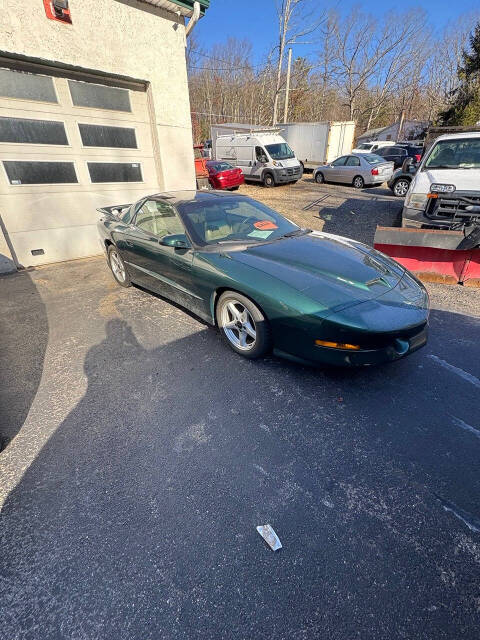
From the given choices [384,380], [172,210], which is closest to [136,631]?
[384,380]

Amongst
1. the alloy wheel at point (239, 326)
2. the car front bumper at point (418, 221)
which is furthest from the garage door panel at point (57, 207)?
the car front bumper at point (418, 221)

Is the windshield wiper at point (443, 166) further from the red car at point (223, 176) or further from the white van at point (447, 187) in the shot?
the red car at point (223, 176)

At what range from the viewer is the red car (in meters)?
12.6

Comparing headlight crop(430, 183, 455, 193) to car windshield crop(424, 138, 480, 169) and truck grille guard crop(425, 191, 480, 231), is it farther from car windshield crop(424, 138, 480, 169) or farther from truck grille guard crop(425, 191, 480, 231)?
car windshield crop(424, 138, 480, 169)

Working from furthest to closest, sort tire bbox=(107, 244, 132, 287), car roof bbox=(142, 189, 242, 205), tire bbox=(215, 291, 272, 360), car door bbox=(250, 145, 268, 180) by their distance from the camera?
car door bbox=(250, 145, 268, 180) < tire bbox=(107, 244, 132, 287) < car roof bbox=(142, 189, 242, 205) < tire bbox=(215, 291, 272, 360)

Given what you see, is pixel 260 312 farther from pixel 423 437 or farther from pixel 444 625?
pixel 444 625

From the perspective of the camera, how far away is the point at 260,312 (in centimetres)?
257

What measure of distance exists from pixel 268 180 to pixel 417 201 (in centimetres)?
971

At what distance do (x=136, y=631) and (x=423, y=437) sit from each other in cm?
192

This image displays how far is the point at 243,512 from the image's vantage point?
1674 millimetres

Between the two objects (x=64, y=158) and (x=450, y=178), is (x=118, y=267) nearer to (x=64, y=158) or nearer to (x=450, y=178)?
(x=64, y=158)

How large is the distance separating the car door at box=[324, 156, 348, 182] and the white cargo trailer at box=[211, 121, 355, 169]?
4868 millimetres

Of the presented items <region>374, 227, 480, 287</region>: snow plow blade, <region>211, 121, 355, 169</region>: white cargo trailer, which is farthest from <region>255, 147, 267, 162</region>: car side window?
<region>374, 227, 480, 287</region>: snow plow blade

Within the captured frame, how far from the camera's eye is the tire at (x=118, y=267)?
Result: 14.6ft
